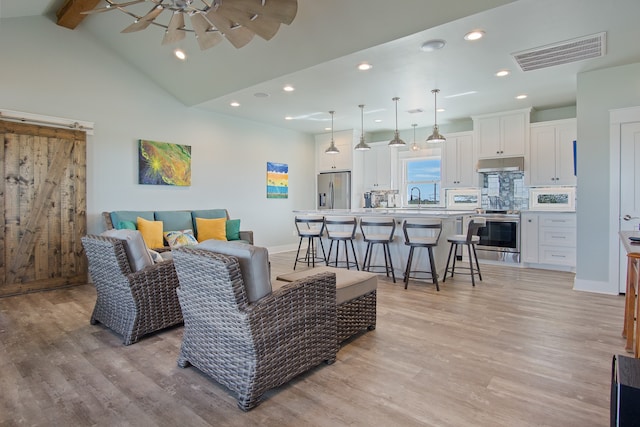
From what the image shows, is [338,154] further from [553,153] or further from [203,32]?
[203,32]

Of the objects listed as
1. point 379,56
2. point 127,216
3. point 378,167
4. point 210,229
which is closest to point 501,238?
point 378,167

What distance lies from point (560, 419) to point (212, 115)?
6.17 m

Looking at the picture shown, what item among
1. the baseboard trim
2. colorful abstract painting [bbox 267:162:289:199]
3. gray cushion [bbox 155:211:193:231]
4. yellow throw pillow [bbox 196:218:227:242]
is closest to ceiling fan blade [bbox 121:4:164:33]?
gray cushion [bbox 155:211:193:231]

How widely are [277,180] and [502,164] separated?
4353 millimetres

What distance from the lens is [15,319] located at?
10.6ft

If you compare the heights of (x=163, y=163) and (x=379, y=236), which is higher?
(x=163, y=163)

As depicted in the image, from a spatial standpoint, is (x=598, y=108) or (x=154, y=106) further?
(x=154, y=106)

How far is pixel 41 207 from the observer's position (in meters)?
4.30

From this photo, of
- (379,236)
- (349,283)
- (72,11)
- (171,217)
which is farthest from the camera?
(171,217)

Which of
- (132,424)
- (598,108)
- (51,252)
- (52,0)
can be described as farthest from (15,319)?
(598,108)

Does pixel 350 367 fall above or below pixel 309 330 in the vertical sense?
below

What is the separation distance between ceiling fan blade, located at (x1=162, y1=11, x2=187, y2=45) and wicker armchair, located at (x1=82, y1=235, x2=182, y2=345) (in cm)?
184

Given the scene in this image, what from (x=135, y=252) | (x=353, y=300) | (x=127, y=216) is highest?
(x=127, y=216)

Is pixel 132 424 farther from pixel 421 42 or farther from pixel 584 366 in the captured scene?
pixel 421 42
